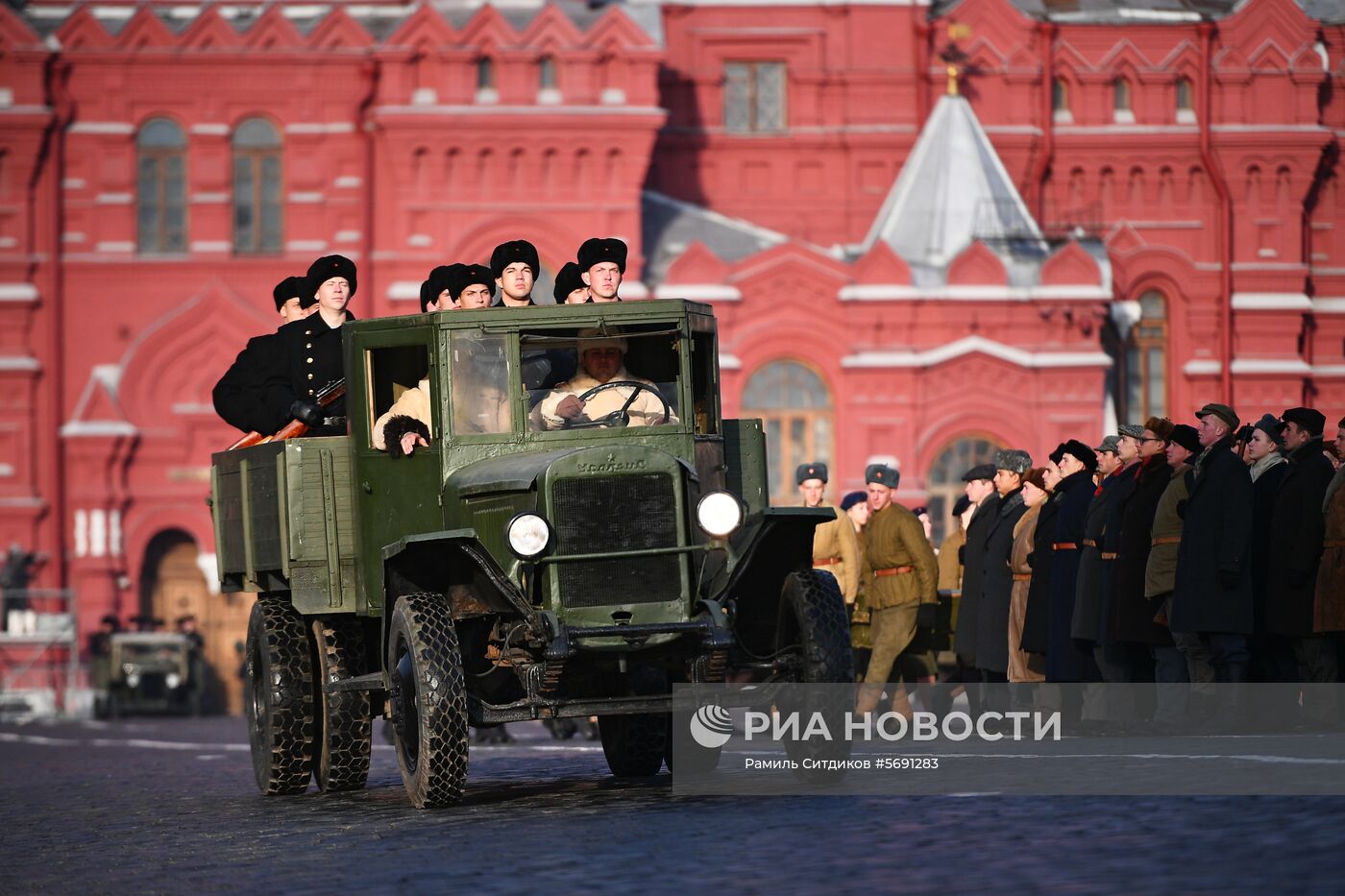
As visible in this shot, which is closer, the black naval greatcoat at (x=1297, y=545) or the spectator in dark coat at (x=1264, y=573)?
the black naval greatcoat at (x=1297, y=545)

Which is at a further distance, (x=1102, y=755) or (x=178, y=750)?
(x=178, y=750)

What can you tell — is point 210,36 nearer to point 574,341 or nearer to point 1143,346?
point 1143,346

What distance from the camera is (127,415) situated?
4153 centimetres

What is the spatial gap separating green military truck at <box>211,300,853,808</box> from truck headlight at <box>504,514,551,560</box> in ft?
0.04

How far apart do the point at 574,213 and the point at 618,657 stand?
30.2 meters

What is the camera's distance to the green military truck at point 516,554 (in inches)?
412

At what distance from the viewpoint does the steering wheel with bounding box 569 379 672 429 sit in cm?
1127

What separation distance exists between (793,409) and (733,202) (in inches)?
188

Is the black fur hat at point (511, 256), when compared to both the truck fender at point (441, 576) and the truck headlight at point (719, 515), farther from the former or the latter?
the truck headlight at point (719, 515)

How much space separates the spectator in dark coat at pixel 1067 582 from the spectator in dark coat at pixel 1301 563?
1528 mm

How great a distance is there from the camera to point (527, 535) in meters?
10.3

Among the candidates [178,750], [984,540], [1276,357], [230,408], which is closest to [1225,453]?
[984,540]

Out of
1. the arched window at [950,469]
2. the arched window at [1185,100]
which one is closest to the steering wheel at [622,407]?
the arched window at [950,469]

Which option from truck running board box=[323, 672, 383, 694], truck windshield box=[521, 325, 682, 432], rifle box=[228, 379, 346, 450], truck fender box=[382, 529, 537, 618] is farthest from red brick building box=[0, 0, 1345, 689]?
truck fender box=[382, 529, 537, 618]
